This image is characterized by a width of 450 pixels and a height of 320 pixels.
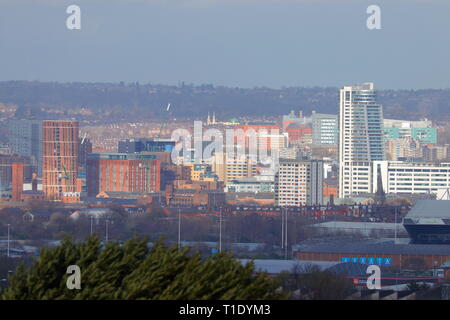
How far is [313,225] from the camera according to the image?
3366cm

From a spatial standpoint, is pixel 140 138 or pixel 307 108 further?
pixel 307 108

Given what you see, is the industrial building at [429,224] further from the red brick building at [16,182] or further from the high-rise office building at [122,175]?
the high-rise office building at [122,175]

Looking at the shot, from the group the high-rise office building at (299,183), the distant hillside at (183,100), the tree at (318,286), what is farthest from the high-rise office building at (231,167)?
the tree at (318,286)

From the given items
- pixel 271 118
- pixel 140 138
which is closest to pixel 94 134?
pixel 140 138

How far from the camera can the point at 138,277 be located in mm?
7797

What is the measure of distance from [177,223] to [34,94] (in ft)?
85.2

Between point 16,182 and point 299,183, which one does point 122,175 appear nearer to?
point 16,182

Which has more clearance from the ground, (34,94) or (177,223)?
(34,94)

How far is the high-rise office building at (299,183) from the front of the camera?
44.3 meters

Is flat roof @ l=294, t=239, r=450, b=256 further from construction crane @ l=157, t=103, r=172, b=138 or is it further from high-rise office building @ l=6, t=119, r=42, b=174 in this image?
construction crane @ l=157, t=103, r=172, b=138

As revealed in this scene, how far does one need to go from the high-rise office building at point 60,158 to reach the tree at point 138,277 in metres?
36.5

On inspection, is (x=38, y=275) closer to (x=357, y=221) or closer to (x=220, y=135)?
(x=357, y=221)

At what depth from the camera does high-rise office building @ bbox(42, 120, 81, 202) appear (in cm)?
4534
